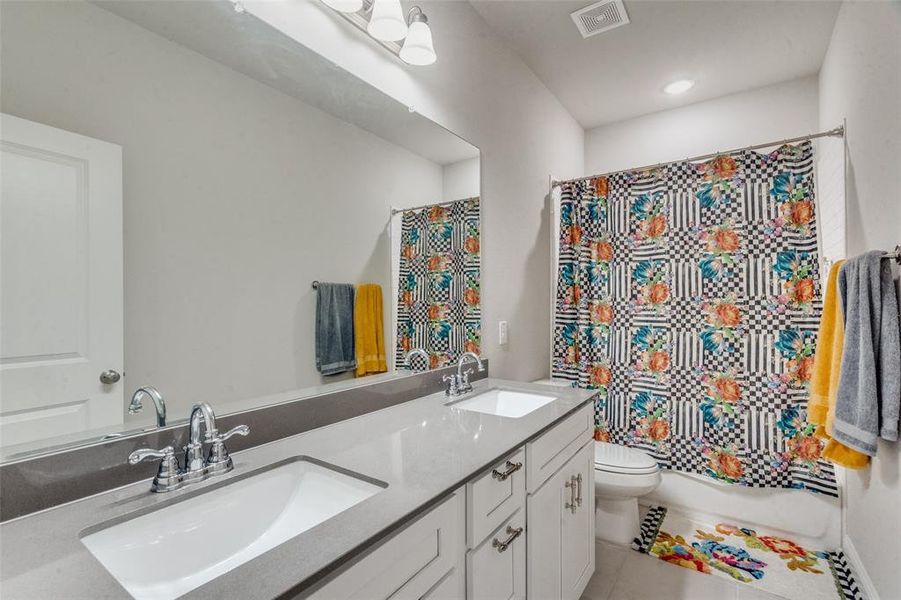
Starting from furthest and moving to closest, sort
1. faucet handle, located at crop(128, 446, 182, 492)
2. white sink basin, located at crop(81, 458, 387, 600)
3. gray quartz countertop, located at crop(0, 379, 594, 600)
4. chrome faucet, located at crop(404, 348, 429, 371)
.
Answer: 1. chrome faucet, located at crop(404, 348, 429, 371)
2. faucet handle, located at crop(128, 446, 182, 492)
3. white sink basin, located at crop(81, 458, 387, 600)
4. gray quartz countertop, located at crop(0, 379, 594, 600)

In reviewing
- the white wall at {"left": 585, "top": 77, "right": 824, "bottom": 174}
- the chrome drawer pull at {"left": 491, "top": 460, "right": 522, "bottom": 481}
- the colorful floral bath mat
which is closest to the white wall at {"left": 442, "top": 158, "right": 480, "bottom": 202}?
the chrome drawer pull at {"left": 491, "top": 460, "right": 522, "bottom": 481}

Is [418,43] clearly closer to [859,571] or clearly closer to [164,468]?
[164,468]

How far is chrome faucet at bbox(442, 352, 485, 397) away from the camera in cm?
168

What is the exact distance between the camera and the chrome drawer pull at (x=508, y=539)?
1.05 meters

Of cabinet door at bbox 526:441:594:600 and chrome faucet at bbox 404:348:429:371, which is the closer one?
cabinet door at bbox 526:441:594:600

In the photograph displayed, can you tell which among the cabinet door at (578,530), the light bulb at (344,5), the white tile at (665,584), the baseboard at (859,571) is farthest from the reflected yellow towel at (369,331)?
the baseboard at (859,571)

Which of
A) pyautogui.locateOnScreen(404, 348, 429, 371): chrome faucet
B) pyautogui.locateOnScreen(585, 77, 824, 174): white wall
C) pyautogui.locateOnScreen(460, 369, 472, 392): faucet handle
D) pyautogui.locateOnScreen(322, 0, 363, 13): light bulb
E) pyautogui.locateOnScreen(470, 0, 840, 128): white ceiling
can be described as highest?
pyautogui.locateOnScreen(470, 0, 840, 128): white ceiling

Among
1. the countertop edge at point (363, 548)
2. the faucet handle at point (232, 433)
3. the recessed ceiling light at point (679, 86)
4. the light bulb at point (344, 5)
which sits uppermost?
the recessed ceiling light at point (679, 86)

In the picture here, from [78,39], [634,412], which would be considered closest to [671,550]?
[634,412]

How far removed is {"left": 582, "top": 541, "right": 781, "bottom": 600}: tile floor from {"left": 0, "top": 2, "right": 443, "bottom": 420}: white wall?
1.58m

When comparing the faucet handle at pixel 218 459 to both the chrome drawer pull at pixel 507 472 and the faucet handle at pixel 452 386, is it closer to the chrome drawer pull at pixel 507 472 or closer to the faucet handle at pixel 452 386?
the chrome drawer pull at pixel 507 472

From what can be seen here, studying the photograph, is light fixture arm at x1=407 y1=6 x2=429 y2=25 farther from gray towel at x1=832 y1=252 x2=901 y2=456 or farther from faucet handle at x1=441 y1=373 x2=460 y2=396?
gray towel at x1=832 y1=252 x2=901 y2=456

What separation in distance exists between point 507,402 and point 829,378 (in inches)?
52.4

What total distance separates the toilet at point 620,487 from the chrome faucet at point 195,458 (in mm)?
1712
